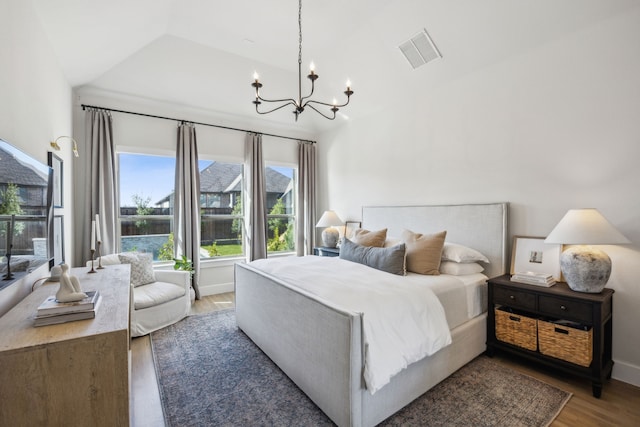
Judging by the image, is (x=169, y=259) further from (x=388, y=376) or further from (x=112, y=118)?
(x=388, y=376)

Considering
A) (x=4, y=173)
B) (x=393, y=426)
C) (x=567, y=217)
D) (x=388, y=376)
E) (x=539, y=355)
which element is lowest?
(x=393, y=426)

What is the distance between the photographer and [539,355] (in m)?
2.41

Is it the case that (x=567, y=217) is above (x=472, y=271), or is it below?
above

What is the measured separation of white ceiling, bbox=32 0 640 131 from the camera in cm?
256

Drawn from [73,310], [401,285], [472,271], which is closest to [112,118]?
[73,310]

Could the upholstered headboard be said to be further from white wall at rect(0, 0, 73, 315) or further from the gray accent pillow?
white wall at rect(0, 0, 73, 315)

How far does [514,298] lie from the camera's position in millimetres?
2545

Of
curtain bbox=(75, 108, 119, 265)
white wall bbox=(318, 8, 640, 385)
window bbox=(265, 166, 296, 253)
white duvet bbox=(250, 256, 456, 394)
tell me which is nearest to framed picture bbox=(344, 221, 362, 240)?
white wall bbox=(318, 8, 640, 385)

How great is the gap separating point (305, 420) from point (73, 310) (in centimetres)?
145

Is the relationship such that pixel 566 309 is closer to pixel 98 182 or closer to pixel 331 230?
pixel 331 230

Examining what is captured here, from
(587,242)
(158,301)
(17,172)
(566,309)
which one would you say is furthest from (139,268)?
(587,242)

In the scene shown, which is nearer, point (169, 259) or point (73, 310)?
point (73, 310)

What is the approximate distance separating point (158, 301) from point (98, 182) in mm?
1783

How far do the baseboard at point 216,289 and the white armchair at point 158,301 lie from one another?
99 cm
